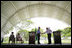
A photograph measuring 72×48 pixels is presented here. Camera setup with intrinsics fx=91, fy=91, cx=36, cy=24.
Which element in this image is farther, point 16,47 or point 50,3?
point 50,3

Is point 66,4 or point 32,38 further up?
point 66,4

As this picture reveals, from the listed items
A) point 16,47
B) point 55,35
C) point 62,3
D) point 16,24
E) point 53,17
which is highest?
point 62,3

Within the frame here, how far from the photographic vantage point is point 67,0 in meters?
11.8

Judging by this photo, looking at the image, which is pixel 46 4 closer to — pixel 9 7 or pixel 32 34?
pixel 9 7

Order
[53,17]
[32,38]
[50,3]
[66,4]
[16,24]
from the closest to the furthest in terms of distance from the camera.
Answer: [32,38]
[66,4]
[50,3]
[16,24]
[53,17]

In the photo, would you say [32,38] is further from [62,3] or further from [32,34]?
[62,3]

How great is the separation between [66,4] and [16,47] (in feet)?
34.1

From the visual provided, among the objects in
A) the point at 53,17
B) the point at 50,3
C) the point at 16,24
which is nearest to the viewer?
the point at 50,3

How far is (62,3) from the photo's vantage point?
13055mm

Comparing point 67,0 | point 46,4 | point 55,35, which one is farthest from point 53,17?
point 55,35

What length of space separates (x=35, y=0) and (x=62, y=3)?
391 cm

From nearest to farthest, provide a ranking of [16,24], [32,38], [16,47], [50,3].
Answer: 1. [16,47]
2. [32,38]
3. [50,3]
4. [16,24]

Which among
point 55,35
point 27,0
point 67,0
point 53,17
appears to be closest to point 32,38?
point 55,35

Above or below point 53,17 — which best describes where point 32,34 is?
below
